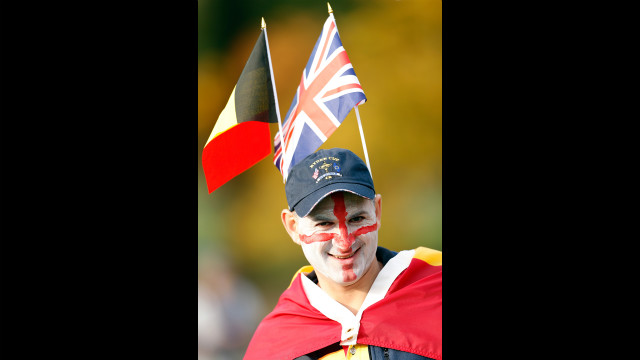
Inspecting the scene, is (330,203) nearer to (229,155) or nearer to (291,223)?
(291,223)

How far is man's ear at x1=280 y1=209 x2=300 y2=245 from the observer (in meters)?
4.05

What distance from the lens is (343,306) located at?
3943 mm

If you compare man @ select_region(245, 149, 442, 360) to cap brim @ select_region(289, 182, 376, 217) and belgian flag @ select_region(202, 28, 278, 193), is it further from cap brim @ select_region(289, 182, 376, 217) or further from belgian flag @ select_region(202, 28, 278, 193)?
belgian flag @ select_region(202, 28, 278, 193)

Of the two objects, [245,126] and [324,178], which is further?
[245,126]

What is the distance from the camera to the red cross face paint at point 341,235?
387 centimetres

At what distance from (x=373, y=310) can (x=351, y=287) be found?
7.3 inches

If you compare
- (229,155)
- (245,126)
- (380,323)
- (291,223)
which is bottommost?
(380,323)

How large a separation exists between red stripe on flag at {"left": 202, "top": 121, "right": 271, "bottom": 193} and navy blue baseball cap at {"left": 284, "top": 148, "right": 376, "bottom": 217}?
335mm

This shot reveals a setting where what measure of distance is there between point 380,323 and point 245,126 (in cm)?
136

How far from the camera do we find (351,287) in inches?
157

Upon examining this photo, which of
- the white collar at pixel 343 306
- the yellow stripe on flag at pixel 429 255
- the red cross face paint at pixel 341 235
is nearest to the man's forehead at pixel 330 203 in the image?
the red cross face paint at pixel 341 235

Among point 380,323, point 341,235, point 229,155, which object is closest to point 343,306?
point 380,323

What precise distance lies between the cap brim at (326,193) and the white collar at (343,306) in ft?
1.42
